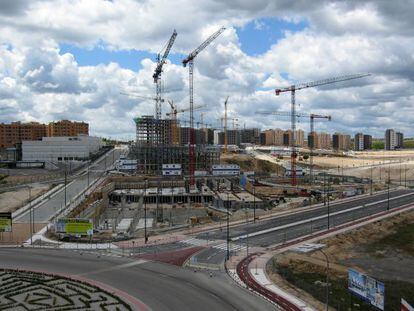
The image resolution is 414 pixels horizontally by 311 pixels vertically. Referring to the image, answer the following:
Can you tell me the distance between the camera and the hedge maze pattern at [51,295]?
150ft

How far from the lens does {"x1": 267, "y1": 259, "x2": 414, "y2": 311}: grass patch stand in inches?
1935

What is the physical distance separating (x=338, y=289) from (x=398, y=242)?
35467 mm

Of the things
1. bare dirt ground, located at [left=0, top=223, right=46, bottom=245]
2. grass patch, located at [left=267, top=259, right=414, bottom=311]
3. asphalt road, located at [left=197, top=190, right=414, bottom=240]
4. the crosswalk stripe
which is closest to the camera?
grass patch, located at [left=267, top=259, right=414, bottom=311]

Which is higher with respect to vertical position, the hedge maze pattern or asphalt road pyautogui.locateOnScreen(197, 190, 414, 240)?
the hedge maze pattern

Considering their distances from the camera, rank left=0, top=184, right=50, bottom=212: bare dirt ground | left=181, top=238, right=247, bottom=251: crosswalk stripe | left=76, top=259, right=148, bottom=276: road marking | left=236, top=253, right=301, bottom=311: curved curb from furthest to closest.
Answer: left=0, top=184, right=50, bottom=212: bare dirt ground < left=181, top=238, right=247, bottom=251: crosswalk stripe < left=76, top=259, right=148, bottom=276: road marking < left=236, top=253, right=301, bottom=311: curved curb

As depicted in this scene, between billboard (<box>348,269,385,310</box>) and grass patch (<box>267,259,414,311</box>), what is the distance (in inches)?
142

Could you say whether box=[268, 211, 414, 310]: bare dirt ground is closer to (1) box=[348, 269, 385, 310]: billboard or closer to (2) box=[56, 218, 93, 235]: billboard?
(1) box=[348, 269, 385, 310]: billboard

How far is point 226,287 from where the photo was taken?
173 ft

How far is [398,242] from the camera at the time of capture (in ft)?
279

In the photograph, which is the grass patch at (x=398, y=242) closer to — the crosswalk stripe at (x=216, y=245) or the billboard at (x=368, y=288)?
the crosswalk stripe at (x=216, y=245)

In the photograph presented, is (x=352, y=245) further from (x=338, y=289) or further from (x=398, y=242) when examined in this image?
(x=338, y=289)

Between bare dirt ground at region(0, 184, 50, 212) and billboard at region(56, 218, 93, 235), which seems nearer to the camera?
billboard at region(56, 218, 93, 235)

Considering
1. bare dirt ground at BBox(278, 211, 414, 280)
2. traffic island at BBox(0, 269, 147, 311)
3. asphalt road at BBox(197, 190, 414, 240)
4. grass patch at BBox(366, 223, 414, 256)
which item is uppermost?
traffic island at BBox(0, 269, 147, 311)

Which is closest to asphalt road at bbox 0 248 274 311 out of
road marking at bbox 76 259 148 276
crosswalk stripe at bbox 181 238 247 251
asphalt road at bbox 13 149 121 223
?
road marking at bbox 76 259 148 276
